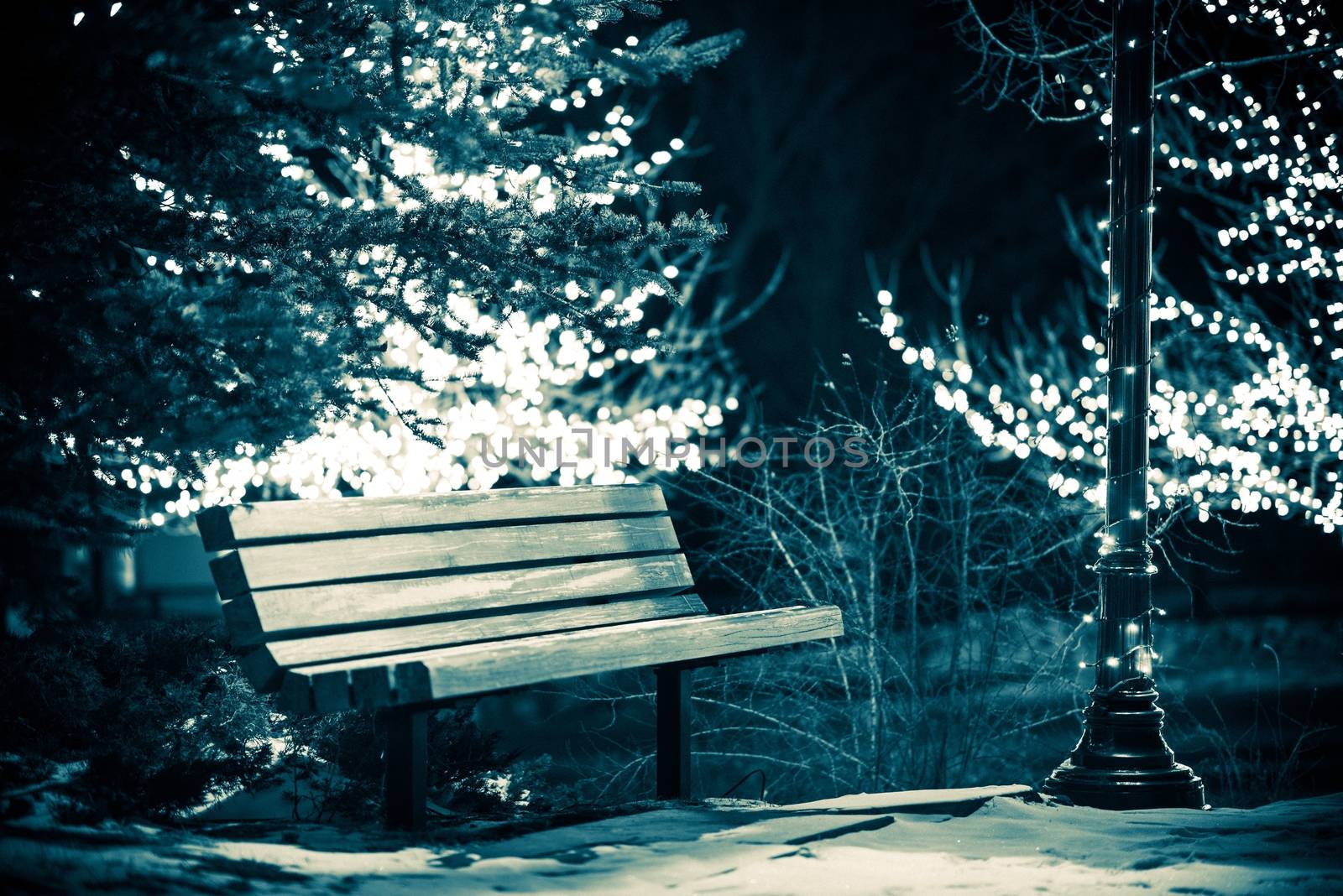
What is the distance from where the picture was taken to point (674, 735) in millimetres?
4316

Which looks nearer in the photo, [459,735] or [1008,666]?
[459,735]

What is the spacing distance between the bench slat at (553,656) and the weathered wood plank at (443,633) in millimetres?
60

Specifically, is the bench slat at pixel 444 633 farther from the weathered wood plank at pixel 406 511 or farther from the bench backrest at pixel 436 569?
the weathered wood plank at pixel 406 511

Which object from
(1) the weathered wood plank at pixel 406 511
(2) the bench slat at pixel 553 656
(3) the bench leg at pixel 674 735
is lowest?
(3) the bench leg at pixel 674 735

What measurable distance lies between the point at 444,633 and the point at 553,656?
0.47 metres

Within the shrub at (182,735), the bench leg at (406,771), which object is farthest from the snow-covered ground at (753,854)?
the shrub at (182,735)

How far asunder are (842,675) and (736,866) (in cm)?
358

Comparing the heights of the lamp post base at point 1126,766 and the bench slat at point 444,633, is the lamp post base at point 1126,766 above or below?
below

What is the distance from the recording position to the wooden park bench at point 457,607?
3354 mm

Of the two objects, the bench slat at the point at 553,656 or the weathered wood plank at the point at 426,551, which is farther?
the weathered wood plank at the point at 426,551

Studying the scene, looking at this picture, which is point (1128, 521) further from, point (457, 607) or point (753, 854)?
point (457, 607)

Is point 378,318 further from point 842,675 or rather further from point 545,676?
point 842,675

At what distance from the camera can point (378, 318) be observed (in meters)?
4.77

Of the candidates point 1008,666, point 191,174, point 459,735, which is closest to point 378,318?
point 191,174
